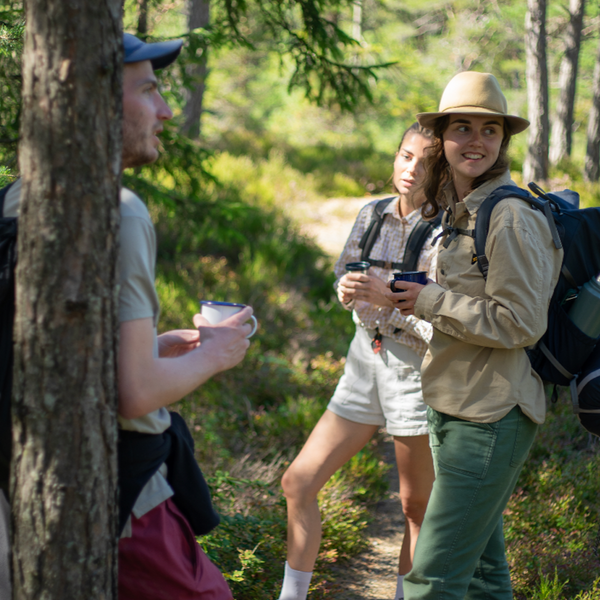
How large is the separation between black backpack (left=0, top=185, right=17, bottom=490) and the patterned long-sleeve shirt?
155cm

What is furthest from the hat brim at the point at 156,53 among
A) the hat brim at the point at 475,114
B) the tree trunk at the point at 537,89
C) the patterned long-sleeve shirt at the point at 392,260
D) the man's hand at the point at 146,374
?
the tree trunk at the point at 537,89

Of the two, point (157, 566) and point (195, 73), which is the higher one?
point (195, 73)

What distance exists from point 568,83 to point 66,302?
15.4 m

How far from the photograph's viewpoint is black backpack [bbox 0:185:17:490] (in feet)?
4.82

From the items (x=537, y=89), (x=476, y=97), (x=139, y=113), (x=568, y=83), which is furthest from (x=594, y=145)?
(x=139, y=113)

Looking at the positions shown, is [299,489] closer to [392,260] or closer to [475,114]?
[392,260]

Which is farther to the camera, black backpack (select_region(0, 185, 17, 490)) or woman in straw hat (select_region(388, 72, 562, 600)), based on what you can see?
woman in straw hat (select_region(388, 72, 562, 600))

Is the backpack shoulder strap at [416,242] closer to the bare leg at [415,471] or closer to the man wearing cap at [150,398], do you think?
the bare leg at [415,471]

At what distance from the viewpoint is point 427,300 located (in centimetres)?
214

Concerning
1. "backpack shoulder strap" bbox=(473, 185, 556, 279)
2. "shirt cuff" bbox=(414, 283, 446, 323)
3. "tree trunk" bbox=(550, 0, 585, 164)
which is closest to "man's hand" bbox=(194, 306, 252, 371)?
"shirt cuff" bbox=(414, 283, 446, 323)

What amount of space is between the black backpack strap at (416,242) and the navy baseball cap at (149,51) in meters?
1.56

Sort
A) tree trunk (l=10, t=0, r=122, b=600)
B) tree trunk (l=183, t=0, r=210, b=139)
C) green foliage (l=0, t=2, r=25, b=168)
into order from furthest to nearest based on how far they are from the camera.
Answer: tree trunk (l=183, t=0, r=210, b=139)
green foliage (l=0, t=2, r=25, b=168)
tree trunk (l=10, t=0, r=122, b=600)

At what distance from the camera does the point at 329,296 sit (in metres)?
8.05

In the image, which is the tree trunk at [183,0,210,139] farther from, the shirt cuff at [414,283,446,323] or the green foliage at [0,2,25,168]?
the shirt cuff at [414,283,446,323]
